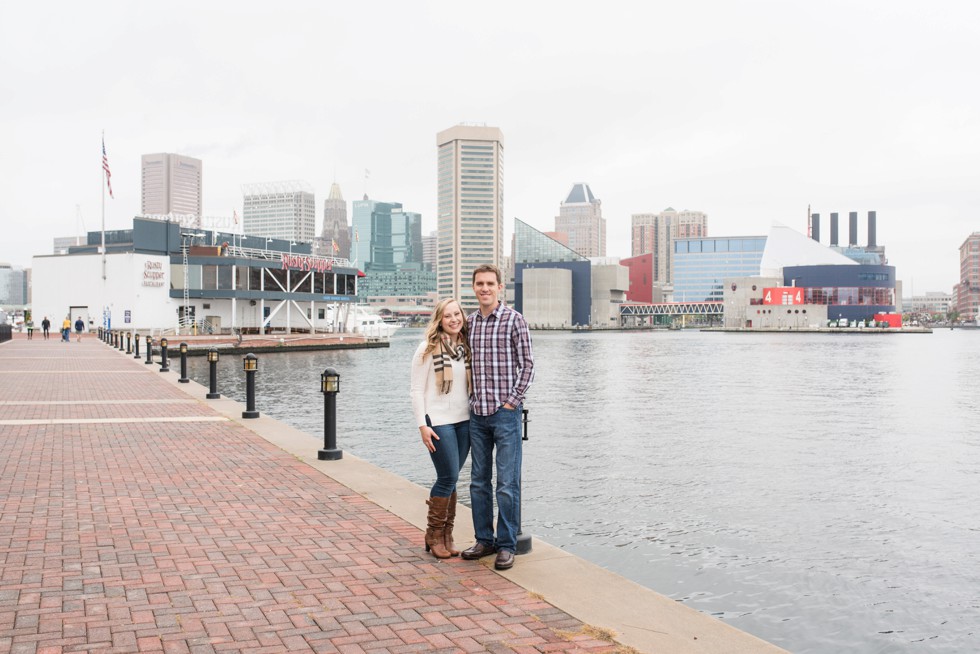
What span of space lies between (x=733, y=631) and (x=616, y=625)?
2.45ft

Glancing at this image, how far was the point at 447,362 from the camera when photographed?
19.6 feet

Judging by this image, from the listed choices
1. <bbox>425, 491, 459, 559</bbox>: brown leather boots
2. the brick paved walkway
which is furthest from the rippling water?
the brick paved walkway

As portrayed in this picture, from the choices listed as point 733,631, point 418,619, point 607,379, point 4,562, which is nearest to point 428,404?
point 418,619

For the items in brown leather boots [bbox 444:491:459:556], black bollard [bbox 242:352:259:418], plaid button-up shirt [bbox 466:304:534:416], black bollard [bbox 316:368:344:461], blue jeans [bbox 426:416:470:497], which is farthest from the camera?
black bollard [bbox 242:352:259:418]

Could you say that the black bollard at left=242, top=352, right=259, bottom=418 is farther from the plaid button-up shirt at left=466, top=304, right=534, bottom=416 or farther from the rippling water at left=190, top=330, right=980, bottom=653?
the plaid button-up shirt at left=466, top=304, right=534, bottom=416

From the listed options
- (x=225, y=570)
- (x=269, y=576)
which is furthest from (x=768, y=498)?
(x=225, y=570)

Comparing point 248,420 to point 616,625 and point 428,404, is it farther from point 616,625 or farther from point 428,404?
point 616,625

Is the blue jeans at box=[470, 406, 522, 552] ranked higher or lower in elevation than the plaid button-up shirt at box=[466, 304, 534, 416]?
lower

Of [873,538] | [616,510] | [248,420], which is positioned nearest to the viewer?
[873,538]

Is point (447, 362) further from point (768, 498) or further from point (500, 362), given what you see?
point (768, 498)

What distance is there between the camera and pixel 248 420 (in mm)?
14375

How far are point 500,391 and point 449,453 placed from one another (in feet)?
2.24

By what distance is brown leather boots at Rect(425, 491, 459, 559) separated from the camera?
6180 millimetres

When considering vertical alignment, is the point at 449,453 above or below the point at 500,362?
below
